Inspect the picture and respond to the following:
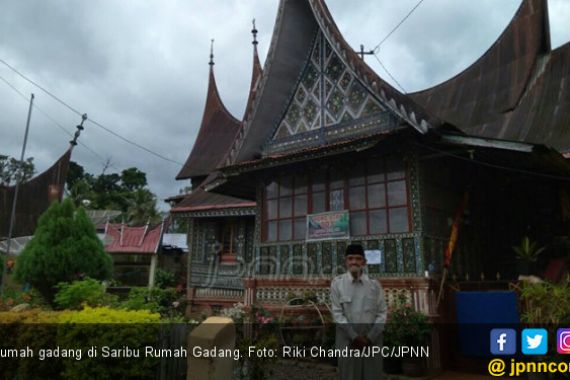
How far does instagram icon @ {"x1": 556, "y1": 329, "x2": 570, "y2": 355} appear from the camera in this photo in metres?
5.32

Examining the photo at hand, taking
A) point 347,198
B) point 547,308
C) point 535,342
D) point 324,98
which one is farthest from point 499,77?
point 535,342

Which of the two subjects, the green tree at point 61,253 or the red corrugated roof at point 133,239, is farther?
the red corrugated roof at point 133,239


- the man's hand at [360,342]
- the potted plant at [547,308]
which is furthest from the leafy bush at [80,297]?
the potted plant at [547,308]

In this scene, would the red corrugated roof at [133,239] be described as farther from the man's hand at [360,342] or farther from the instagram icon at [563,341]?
the instagram icon at [563,341]

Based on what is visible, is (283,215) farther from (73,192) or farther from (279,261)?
(73,192)

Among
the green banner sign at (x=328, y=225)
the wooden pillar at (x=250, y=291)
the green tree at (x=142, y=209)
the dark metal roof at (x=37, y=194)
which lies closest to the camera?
the green banner sign at (x=328, y=225)

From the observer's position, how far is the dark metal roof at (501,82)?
33.2ft

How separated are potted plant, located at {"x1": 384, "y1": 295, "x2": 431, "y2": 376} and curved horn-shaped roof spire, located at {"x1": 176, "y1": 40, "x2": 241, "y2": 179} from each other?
13.8 metres

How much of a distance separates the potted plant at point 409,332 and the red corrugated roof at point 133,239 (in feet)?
44.4

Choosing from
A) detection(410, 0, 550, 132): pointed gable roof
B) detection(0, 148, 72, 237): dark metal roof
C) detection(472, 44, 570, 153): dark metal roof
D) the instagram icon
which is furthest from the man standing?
detection(0, 148, 72, 237): dark metal roof

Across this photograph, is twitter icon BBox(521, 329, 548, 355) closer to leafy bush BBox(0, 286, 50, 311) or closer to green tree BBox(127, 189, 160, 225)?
leafy bush BBox(0, 286, 50, 311)

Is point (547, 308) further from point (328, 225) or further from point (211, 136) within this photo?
point (211, 136)

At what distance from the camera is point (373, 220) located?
904 centimetres

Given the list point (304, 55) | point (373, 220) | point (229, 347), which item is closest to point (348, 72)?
point (304, 55)
